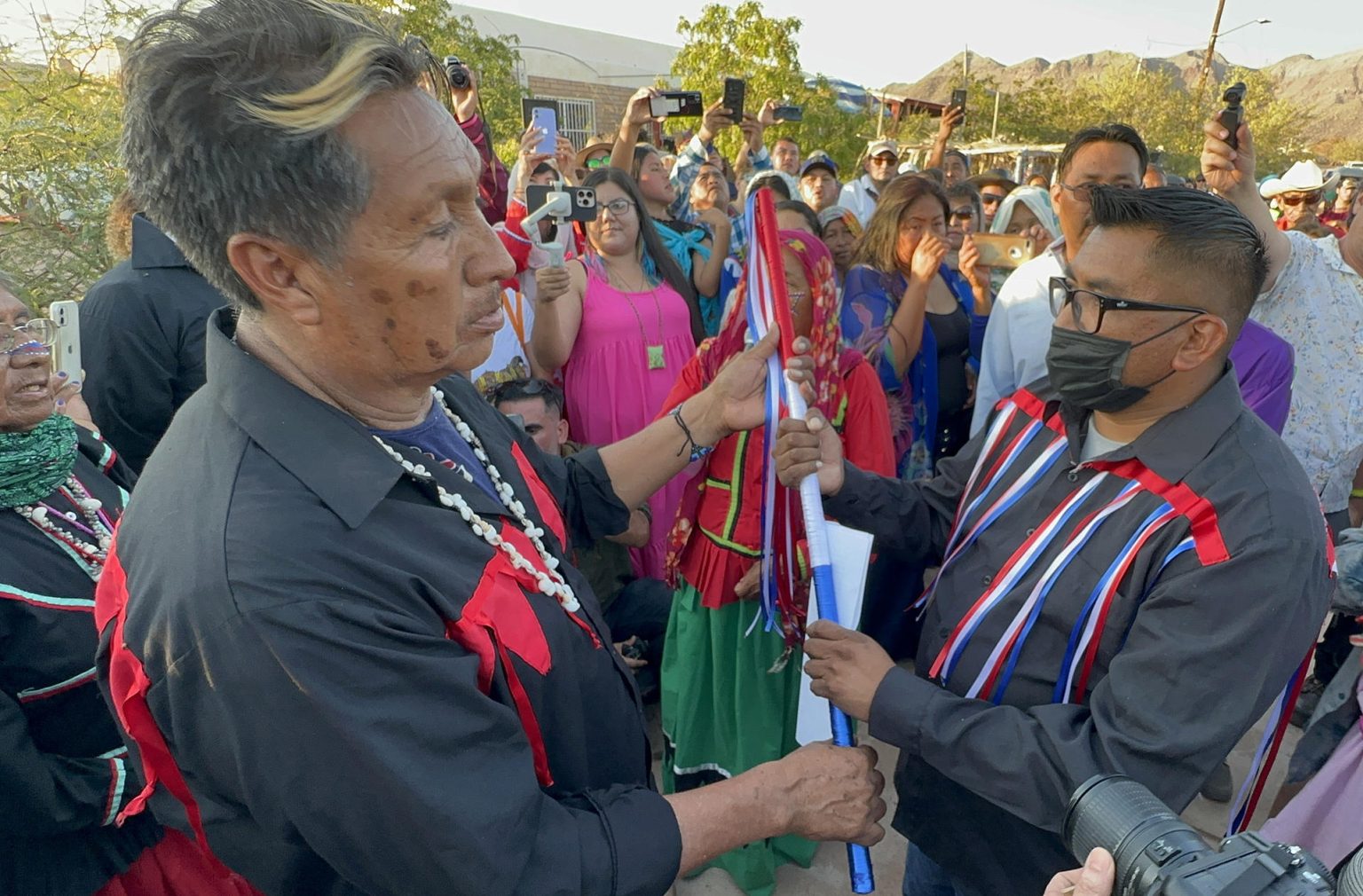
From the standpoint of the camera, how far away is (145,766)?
3.77 ft

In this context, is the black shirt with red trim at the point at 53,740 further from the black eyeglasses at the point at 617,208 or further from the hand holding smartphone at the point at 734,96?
the hand holding smartphone at the point at 734,96

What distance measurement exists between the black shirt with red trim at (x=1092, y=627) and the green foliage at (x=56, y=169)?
5501 millimetres

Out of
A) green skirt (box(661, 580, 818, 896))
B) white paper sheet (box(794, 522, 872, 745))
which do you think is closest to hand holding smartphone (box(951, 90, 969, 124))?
green skirt (box(661, 580, 818, 896))

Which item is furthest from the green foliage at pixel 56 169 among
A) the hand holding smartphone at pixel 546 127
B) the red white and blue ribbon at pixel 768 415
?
the red white and blue ribbon at pixel 768 415

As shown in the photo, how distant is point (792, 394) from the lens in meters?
2.12

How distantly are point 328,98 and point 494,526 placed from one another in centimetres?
66

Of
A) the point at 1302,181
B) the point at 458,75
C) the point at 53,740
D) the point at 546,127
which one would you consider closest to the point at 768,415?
the point at 53,740

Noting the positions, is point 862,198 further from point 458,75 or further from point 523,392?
point 523,392

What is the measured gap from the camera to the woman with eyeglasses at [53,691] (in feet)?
5.44

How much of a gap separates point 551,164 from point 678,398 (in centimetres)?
302

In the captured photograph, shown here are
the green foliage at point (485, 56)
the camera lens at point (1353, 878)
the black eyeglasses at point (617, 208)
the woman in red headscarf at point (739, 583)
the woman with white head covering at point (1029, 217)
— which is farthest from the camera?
the green foliage at point (485, 56)

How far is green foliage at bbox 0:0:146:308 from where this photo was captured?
4.96 metres

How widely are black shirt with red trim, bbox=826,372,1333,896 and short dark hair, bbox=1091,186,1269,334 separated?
217mm

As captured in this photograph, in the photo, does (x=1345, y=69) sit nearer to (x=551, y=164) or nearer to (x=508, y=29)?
(x=508, y=29)
